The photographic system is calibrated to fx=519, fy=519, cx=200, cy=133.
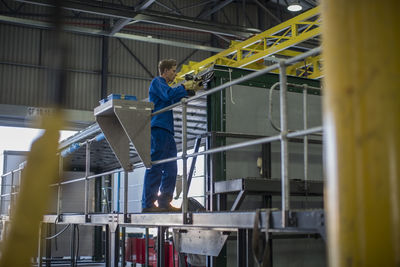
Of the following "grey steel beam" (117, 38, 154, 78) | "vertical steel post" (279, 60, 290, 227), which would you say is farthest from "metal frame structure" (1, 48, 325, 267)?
"grey steel beam" (117, 38, 154, 78)

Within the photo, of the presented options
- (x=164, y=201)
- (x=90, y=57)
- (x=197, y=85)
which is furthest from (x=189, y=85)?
(x=90, y=57)

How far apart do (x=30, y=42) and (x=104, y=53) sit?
Answer: 11.1ft

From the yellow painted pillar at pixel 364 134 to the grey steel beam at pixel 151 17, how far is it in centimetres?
1452

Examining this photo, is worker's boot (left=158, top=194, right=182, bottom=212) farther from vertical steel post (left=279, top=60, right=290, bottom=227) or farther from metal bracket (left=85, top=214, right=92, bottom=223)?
vertical steel post (left=279, top=60, right=290, bottom=227)

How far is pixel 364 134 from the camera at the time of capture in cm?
168

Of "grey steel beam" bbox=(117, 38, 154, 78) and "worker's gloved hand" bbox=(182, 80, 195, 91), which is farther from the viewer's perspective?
"grey steel beam" bbox=(117, 38, 154, 78)

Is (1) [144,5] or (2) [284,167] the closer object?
(2) [284,167]

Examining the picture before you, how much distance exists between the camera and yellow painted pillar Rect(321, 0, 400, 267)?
165cm

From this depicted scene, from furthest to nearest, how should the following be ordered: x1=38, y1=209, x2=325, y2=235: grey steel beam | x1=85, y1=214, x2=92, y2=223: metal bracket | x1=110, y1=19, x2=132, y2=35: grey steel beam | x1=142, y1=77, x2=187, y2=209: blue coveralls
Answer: x1=110, y1=19, x2=132, y2=35: grey steel beam < x1=85, y1=214, x2=92, y2=223: metal bracket < x1=142, y1=77, x2=187, y2=209: blue coveralls < x1=38, y1=209, x2=325, y2=235: grey steel beam

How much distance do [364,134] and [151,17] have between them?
16003mm

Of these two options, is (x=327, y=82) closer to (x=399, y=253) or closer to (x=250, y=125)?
(x=399, y=253)

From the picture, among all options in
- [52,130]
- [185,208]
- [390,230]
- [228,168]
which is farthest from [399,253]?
[228,168]

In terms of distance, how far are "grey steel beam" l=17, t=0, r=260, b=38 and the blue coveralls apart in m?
9.05

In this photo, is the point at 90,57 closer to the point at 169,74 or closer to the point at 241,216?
the point at 169,74
